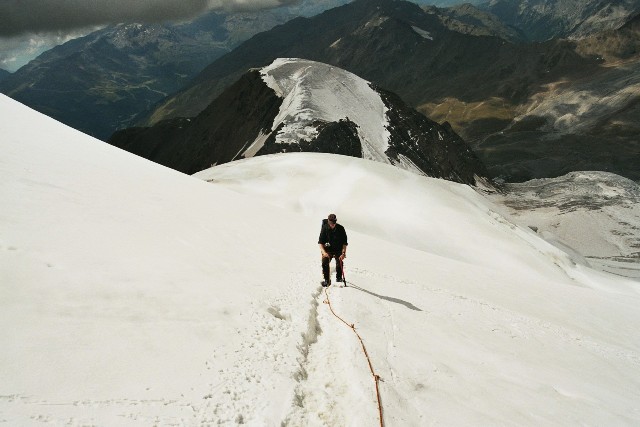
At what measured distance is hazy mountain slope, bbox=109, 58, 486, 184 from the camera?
72.2 metres

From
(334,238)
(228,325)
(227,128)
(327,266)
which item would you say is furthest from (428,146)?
(228,325)

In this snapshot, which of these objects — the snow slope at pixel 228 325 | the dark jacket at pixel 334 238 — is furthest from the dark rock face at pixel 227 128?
the dark jacket at pixel 334 238

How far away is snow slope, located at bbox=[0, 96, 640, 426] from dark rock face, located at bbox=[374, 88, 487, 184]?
69820 millimetres

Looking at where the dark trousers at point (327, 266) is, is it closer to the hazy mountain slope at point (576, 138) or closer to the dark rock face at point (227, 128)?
the dark rock face at point (227, 128)

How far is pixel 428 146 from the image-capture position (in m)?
93.6

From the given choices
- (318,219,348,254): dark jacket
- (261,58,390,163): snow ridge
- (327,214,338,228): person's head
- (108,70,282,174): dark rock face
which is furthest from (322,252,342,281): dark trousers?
(108,70,282,174): dark rock face

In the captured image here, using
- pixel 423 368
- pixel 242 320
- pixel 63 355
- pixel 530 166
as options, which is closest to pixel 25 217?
pixel 63 355

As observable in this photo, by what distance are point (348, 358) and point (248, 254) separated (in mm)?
5905

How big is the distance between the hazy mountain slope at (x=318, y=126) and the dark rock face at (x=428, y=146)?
0.81ft

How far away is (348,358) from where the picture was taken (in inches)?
311

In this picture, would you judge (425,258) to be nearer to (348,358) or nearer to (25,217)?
(348,358)

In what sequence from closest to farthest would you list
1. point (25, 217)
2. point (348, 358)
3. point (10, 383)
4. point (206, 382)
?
point (10, 383)
point (206, 382)
point (348, 358)
point (25, 217)

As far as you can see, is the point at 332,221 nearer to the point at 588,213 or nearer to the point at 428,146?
the point at 588,213

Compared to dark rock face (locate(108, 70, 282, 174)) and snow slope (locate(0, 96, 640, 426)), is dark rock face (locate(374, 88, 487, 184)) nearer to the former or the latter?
dark rock face (locate(108, 70, 282, 174))
